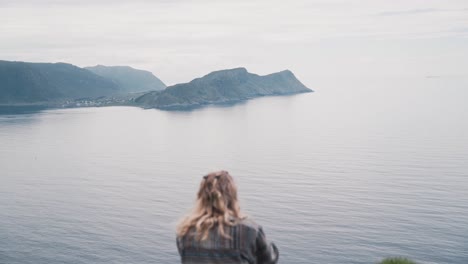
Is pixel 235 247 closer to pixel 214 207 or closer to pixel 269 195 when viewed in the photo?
pixel 214 207

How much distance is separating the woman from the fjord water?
179 ft

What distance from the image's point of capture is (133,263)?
59.8 m

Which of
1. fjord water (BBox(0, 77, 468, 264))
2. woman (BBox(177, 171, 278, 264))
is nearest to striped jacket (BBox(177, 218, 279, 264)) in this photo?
woman (BBox(177, 171, 278, 264))

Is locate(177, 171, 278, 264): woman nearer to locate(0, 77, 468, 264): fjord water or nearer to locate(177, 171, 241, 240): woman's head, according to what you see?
locate(177, 171, 241, 240): woman's head

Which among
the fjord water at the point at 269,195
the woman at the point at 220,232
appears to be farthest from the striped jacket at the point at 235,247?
the fjord water at the point at 269,195

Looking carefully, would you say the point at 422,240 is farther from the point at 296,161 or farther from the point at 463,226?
the point at 296,161

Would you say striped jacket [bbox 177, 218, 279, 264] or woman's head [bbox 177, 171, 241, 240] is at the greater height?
woman's head [bbox 177, 171, 241, 240]

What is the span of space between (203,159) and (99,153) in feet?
119

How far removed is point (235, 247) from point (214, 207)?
1.55 feet

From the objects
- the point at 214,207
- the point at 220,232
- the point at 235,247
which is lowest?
the point at 235,247

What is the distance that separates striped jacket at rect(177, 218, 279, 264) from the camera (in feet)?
17.5

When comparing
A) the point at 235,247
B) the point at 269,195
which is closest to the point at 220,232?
the point at 235,247

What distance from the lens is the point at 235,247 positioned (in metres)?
5.35

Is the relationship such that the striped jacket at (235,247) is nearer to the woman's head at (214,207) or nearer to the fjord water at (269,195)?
the woman's head at (214,207)
